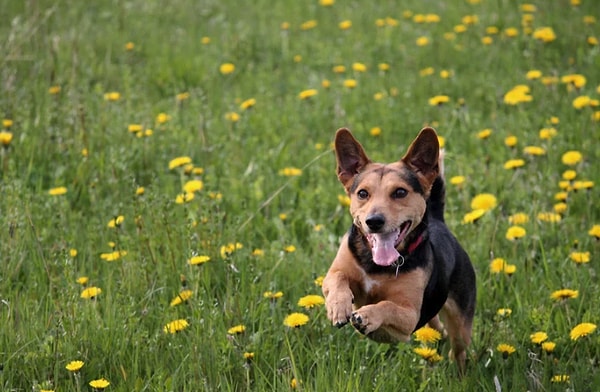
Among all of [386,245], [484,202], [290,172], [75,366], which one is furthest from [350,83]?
[75,366]

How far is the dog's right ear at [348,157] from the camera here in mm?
4652

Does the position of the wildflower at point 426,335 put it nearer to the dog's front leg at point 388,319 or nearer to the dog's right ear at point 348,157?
the dog's front leg at point 388,319

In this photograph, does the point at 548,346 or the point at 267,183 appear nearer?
the point at 548,346

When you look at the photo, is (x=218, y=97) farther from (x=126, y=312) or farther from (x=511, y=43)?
(x=126, y=312)

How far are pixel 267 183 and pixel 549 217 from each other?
1.95m

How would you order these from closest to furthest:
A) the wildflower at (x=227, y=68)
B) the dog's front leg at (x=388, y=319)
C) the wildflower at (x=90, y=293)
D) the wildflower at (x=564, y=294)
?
the dog's front leg at (x=388, y=319) < the wildflower at (x=90, y=293) < the wildflower at (x=564, y=294) < the wildflower at (x=227, y=68)

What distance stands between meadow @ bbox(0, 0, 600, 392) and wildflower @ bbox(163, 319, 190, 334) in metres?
0.02

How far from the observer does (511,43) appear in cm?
951

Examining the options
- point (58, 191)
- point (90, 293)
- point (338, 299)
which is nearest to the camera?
point (338, 299)

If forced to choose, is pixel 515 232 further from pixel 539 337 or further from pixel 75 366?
pixel 75 366

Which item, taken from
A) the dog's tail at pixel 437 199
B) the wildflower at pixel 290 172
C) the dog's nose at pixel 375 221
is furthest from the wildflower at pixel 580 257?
the wildflower at pixel 290 172

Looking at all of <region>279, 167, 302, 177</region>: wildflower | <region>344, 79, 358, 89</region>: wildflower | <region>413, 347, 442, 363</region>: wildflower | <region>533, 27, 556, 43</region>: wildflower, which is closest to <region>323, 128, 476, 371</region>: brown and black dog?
<region>413, 347, 442, 363</region>: wildflower

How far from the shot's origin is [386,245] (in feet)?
14.1

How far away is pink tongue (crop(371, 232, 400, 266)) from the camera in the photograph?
4.29 metres
